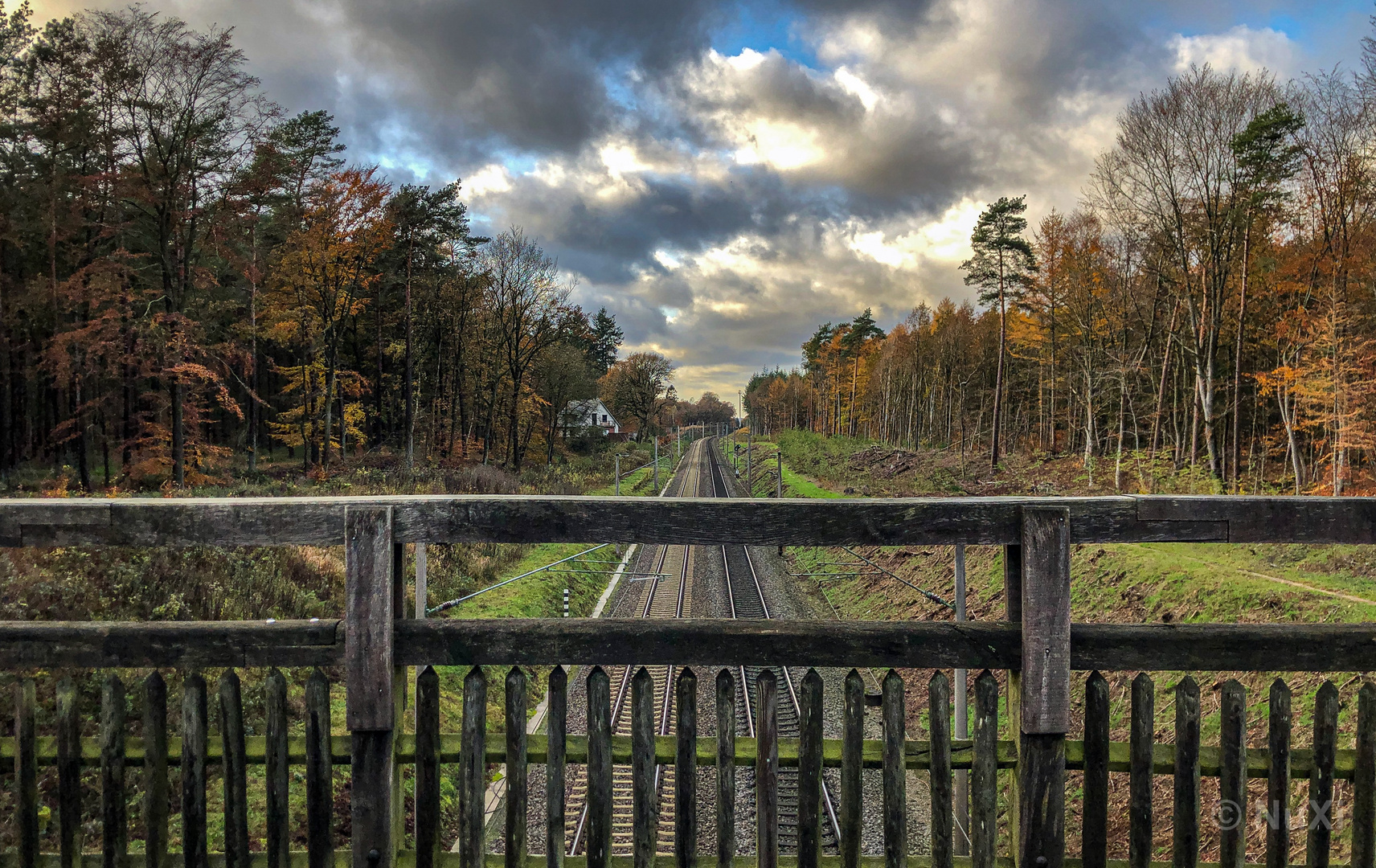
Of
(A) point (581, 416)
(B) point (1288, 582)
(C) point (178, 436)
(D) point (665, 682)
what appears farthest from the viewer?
(A) point (581, 416)

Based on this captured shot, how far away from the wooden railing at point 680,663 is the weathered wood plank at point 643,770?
0.04 feet

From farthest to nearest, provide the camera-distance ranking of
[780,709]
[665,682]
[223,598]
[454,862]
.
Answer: [780,709] → [665,682] → [223,598] → [454,862]

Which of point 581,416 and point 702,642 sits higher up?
point 581,416

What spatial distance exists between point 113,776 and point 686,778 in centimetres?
200

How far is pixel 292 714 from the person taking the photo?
6.80 meters

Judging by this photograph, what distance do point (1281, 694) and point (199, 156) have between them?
27.1 m

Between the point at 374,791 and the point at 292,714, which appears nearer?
the point at 374,791

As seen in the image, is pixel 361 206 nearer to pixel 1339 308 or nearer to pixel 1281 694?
pixel 1281 694

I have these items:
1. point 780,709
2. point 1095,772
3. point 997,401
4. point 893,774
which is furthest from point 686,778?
point 997,401

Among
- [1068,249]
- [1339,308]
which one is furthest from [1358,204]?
[1068,249]

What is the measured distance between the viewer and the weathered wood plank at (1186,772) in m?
2.19

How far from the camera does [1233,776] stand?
218 centimetres

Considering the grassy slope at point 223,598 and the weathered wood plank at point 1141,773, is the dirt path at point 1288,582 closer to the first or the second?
the weathered wood plank at point 1141,773

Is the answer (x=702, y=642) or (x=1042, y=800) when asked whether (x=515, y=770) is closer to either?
(x=702, y=642)
